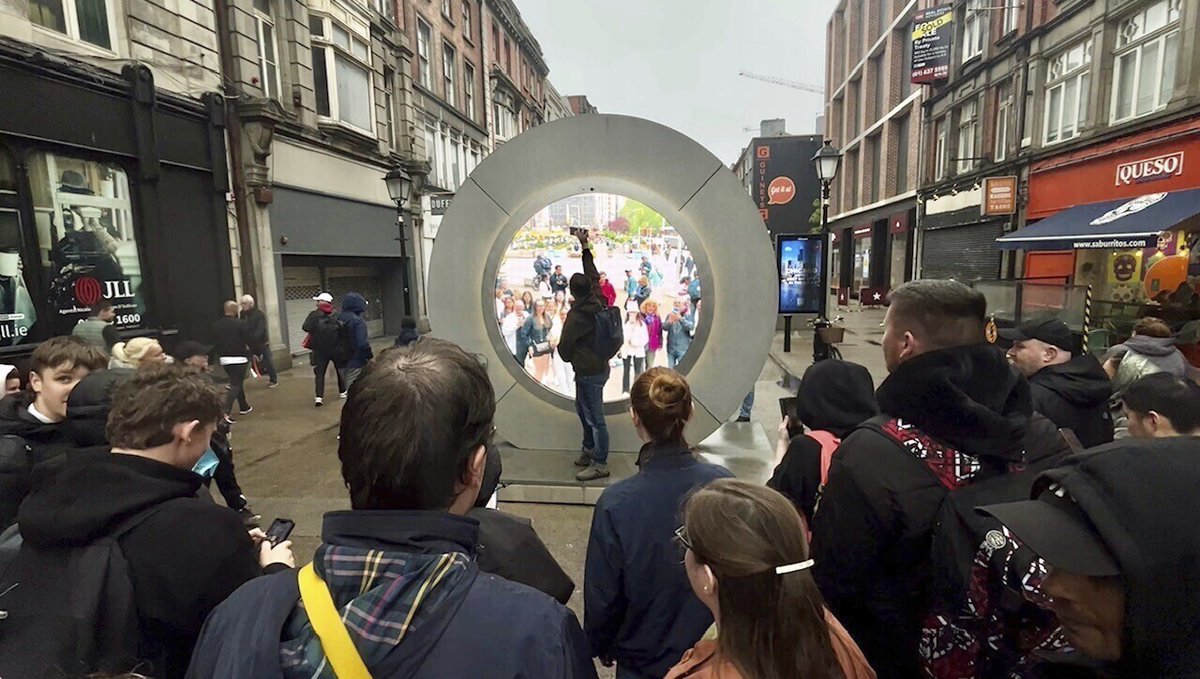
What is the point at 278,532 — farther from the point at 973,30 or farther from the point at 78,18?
the point at 973,30

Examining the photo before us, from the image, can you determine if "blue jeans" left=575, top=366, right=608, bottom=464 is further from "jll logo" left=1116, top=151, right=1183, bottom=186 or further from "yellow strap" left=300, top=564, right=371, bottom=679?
"jll logo" left=1116, top=151, right=1183, bottom=186

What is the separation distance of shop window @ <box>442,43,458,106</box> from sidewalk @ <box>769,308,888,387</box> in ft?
51.5

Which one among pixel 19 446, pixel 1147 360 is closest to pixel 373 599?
pixel 19 446

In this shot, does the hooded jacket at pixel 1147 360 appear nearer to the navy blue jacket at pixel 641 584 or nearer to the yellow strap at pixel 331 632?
the navy blue jacket at pixel 641 584

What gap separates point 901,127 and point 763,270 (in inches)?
1009

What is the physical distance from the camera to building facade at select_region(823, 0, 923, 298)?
24.6m

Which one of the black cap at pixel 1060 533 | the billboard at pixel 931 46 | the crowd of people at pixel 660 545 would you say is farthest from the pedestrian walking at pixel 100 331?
the billboard at pixel 931 46

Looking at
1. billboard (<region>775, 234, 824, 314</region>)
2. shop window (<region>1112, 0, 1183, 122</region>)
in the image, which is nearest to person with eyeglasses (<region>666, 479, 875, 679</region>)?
billboard (<region>775, 234, 824, 314</region>)

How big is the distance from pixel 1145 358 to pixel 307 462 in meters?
7.78

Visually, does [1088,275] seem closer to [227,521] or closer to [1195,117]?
[1195,117]

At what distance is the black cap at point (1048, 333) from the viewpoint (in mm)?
3299

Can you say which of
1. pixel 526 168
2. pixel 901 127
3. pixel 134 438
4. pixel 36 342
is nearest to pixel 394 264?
pixel 36 342

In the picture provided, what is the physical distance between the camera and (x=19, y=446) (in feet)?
8.02

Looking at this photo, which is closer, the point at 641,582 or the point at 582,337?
the point at 641,582
